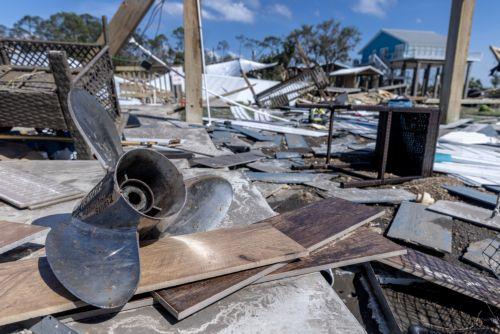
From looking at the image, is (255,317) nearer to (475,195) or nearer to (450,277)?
(450,277)

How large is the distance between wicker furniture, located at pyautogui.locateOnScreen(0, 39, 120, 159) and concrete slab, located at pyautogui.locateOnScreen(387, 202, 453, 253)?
155 inches

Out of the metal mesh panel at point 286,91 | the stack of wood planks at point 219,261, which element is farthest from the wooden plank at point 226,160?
the metal mesh panel at point 286,91

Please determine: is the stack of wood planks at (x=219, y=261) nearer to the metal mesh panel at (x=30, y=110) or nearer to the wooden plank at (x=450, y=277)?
the wooden plank at (x=450, y=277)

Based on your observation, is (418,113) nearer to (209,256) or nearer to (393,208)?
(393,208)

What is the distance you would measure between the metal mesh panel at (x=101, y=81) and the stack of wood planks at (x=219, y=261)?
123 inches

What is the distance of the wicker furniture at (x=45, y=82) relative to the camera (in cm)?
381

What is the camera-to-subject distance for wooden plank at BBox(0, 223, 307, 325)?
130cm

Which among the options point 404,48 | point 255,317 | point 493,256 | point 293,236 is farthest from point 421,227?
point 404,48

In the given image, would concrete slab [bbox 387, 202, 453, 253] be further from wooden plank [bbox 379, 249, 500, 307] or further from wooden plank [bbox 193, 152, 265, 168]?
wooden plank [bbox 193, 152, 265, 168]

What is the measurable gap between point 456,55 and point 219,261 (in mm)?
10674

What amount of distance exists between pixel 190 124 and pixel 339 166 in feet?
13.8

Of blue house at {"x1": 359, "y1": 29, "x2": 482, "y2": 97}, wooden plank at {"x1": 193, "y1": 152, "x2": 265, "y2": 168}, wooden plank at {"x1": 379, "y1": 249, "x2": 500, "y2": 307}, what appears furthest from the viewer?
blue house at {"x1": 359, "y1": 29, "x2": 482, "y2": 97}

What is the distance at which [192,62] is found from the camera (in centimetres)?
772

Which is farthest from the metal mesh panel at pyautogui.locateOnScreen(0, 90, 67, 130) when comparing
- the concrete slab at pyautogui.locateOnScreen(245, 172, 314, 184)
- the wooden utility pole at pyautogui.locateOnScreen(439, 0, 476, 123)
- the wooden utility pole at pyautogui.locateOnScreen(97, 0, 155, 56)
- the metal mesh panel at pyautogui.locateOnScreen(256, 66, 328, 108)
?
the metal mesh panel at pyautogui.locateOnScreen(256, 66, 328, 108)
